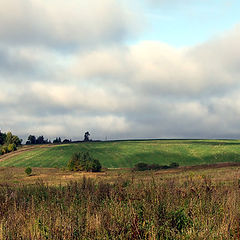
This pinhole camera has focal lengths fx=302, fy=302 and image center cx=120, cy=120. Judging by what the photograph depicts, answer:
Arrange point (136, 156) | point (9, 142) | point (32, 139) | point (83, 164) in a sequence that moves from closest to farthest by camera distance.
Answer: point (83, 164) → point (136, 156) → point (9, 142) → point (32, 139)

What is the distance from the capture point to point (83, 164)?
66750 mm

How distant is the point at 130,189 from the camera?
10984 millimetres

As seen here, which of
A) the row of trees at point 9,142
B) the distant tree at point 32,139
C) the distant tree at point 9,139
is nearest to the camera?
the row of trees at point 9,142

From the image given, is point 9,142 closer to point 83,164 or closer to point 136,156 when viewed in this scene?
point 136,156

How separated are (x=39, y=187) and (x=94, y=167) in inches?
2034

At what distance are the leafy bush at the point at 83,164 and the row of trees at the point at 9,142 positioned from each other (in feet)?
207

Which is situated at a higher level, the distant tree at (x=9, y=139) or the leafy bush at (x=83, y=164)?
the distant tree at (x=9, y=139)

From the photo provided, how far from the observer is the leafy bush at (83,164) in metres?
65.9

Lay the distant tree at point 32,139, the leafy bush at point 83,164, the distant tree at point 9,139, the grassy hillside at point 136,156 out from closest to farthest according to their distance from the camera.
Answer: the leafy bush at point 83,164 < the grassy hillside at point 136,156 < the distant tree at point 9,139 < the distant tree at point 32,139

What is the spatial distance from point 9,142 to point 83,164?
292 ft

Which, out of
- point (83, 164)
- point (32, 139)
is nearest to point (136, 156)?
point (83, 164)

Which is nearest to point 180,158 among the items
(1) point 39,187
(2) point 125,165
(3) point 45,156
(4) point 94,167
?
(2) point 125,165

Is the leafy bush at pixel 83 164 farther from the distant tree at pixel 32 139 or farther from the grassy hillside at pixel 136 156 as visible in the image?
the distant tree at pixel 32 139

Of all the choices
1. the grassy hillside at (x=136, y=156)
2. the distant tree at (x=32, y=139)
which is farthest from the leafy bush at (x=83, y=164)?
the distant tree at (x=32, y=139)
